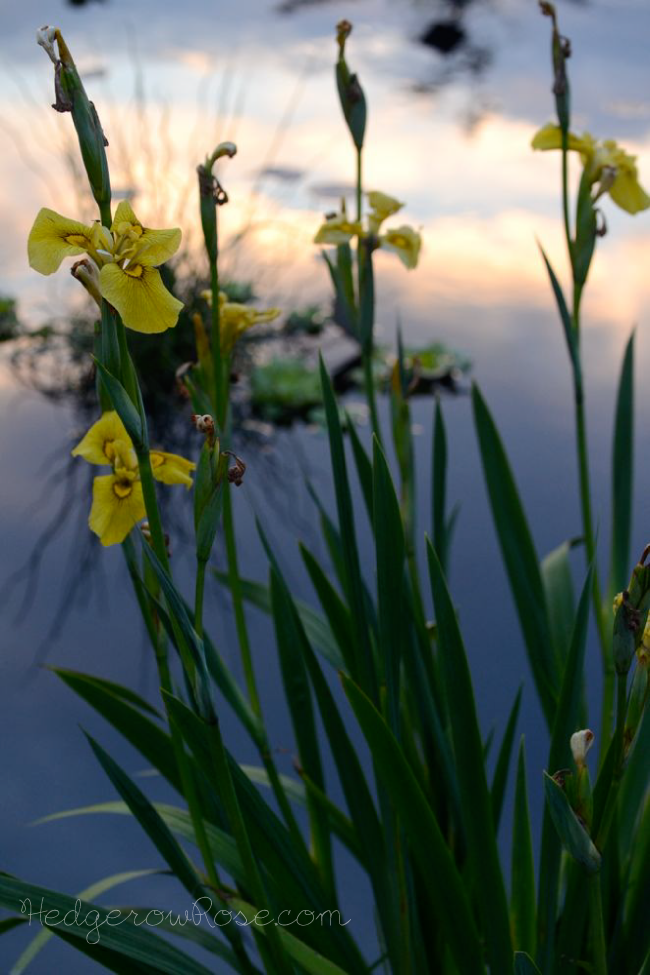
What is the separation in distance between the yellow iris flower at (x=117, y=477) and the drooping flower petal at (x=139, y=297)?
0.31 ft

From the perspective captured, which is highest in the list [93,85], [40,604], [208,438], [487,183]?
[93,85]

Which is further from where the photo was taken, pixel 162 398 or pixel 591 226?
pixel 162 398

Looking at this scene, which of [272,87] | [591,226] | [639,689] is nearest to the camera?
[639,689]

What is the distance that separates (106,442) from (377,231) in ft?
0.98

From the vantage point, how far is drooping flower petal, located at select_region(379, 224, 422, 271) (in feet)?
2.45

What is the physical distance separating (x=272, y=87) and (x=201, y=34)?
1.24ft

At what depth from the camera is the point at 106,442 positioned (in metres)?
0.54

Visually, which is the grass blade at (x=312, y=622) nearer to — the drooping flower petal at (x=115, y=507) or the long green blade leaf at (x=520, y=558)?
the long green blade leaf at (x=520, y=558)

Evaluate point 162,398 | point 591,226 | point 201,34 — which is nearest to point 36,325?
point 162,398

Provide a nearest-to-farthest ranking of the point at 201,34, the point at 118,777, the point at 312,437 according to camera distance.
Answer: the point at 118,777 → the point at 312,437 → the point at 201,34

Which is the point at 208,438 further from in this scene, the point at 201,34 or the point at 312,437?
the point at 201,34

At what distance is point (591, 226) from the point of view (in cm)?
75

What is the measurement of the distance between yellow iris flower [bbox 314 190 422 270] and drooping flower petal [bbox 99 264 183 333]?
1.04 feet

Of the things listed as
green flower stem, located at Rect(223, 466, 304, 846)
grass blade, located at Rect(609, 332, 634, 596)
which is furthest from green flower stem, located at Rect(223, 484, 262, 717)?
grass blade, located at Rect(609, 332, 634, 596)
